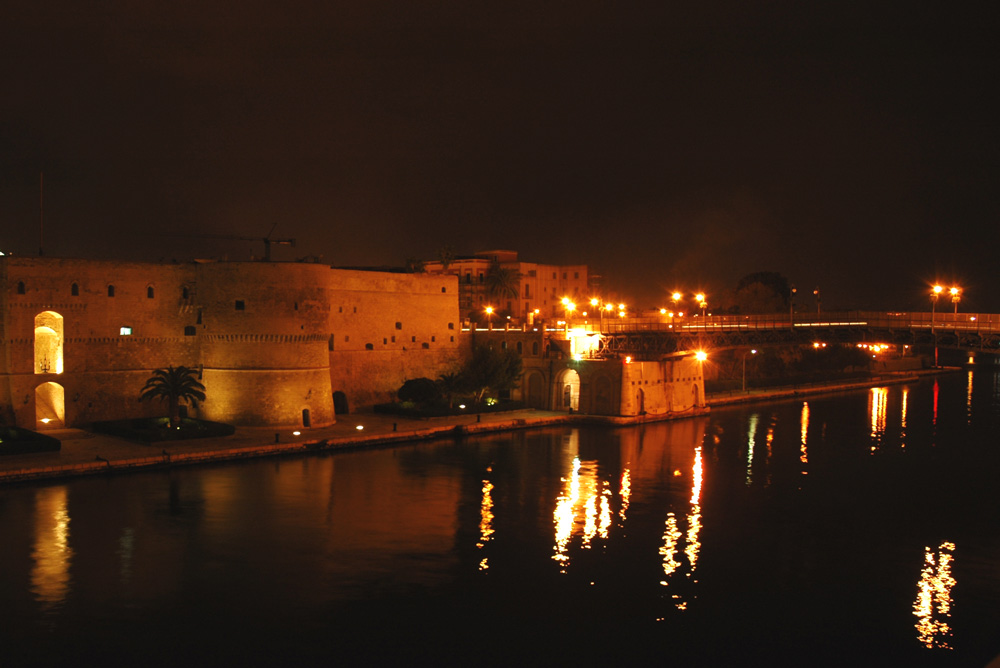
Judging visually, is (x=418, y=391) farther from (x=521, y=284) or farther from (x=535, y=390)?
(x=521, y=284)

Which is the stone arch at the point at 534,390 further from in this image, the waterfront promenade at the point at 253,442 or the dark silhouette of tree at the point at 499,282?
the dark silhouette of tree at the point at 499,282

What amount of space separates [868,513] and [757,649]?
12752 millimetres

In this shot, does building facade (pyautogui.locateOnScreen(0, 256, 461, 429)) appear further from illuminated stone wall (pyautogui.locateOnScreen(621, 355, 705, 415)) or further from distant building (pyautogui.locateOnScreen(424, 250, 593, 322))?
distant building (pyautogui.locateOnScreen(424, 250, 593, 322))

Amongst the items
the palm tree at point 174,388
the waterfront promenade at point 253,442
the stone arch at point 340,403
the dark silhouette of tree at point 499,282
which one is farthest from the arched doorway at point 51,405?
the dark silhouette of tree at point 499,282

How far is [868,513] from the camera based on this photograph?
27.9 metres

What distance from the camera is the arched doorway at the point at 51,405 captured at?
34938mm

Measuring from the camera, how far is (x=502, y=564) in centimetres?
2158

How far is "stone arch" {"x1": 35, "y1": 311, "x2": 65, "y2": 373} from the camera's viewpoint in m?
35.9

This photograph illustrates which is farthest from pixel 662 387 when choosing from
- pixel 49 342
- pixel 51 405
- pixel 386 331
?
pixel 49 342

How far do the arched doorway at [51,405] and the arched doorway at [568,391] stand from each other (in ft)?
82.0

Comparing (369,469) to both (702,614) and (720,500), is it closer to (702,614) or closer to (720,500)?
(720,500)

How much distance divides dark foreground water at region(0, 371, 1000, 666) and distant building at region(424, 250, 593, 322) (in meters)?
46.1

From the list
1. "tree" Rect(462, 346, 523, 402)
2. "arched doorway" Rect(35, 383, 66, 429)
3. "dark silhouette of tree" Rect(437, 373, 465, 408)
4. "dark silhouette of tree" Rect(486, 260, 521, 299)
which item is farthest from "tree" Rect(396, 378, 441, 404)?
"dark silhouette of tree" Rect(486, 260, 521, 299)

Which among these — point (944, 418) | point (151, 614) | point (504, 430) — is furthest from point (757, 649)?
point (944, 418)
